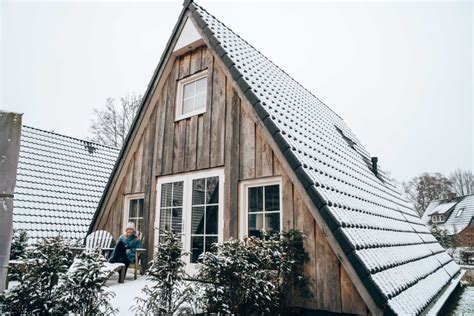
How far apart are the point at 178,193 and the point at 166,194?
0.40 m

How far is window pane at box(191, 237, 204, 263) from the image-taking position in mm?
6180

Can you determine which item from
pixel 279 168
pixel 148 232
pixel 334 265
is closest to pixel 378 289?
pixel 334 265

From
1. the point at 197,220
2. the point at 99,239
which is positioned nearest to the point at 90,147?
the point at 99,239

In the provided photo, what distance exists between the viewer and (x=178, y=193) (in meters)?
6.85

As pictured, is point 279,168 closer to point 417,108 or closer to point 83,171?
point 83,171

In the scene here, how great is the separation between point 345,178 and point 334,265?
2.06 meters

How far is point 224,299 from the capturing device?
380cm

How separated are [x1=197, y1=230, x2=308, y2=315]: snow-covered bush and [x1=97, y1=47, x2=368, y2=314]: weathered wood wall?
0.89ft

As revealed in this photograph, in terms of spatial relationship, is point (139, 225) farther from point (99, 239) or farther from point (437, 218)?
point (437, 218)

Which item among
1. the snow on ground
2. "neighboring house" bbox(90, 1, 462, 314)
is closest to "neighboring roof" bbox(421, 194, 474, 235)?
"neighboring house" bbox(90, 1, 462, 314)

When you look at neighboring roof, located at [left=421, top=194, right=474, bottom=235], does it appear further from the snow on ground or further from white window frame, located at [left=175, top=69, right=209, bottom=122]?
the snow on ground

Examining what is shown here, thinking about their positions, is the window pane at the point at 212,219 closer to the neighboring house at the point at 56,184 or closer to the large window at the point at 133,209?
the large window at the point at 133,209

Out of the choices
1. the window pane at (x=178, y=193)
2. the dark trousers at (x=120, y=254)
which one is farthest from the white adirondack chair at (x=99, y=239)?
the window pane at (x=178, y=193)

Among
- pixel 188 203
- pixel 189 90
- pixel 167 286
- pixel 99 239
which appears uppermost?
pixel 189 90
